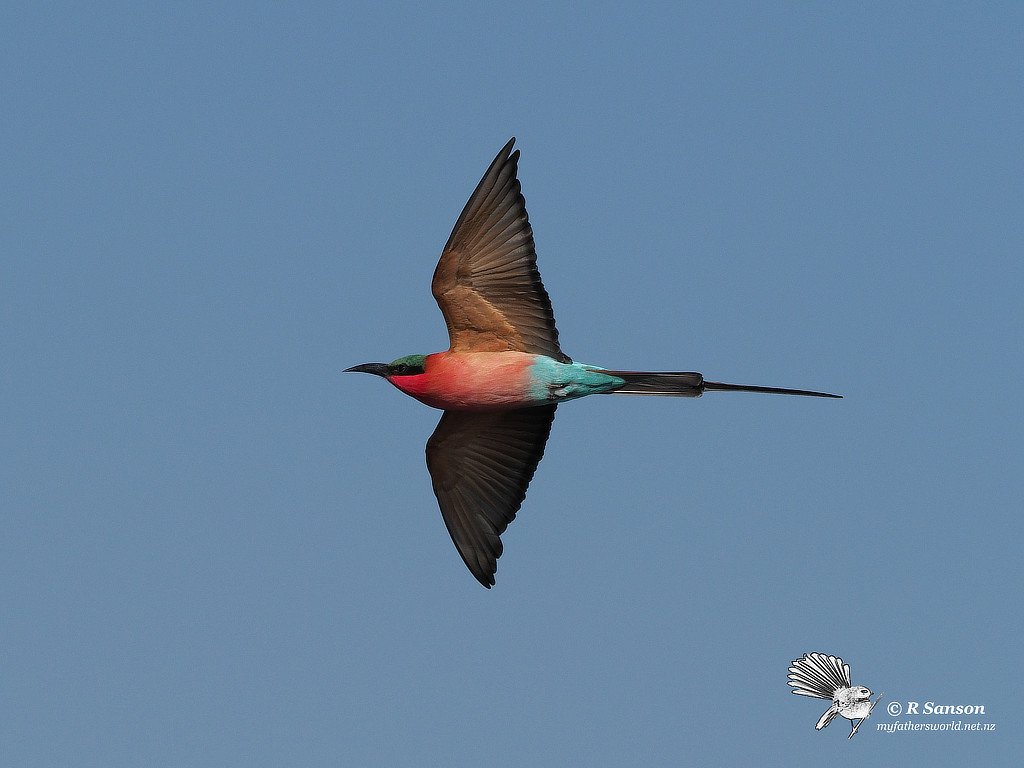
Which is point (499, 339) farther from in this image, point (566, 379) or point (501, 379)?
point (566, 379)

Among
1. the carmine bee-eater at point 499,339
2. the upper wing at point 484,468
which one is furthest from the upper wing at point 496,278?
the upper wing at point 484,468

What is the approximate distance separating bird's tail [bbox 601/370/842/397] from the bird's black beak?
2.26 m

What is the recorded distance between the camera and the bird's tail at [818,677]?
1201cm

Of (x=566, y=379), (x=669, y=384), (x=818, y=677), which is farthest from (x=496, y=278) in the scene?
(x=818, y=677)

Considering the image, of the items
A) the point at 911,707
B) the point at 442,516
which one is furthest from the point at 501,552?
the point at 911,707

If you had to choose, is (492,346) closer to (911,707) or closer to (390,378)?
(390,378)

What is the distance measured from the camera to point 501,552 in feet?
43.4

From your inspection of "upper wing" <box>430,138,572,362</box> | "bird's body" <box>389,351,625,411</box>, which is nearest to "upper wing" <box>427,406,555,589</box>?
"bird's body" <box>389,351,625,411</box>

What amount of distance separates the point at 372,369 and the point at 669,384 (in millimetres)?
3071

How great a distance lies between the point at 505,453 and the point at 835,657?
403cm

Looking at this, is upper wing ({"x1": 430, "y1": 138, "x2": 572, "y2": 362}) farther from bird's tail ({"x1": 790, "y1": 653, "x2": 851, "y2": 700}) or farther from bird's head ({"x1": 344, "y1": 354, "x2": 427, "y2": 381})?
bird's tail ({"x1": 790, "y1": 653, "x2": 851, "y2": 700})

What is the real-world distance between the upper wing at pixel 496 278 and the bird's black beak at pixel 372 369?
2.56 ft

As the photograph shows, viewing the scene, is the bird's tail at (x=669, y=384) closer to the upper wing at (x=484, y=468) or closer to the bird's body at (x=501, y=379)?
the bird's body at (x=501, y=379)

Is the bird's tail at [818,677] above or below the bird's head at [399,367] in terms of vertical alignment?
below
